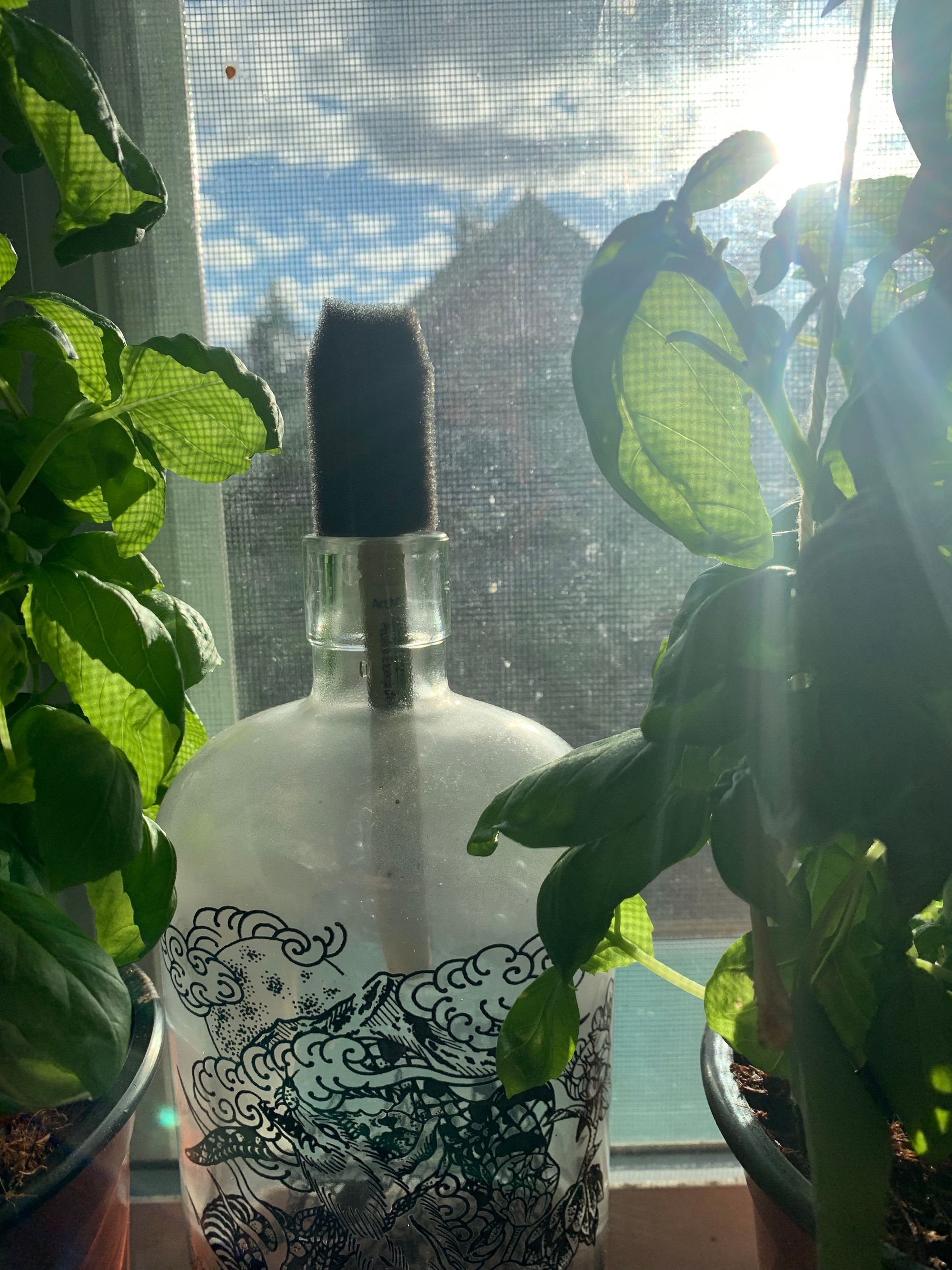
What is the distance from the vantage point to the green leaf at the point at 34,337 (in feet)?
1.47

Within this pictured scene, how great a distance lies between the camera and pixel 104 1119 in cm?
47

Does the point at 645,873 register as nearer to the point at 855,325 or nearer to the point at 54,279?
the point at 855,325

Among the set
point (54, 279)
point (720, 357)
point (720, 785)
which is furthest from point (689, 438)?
point (54, 279)

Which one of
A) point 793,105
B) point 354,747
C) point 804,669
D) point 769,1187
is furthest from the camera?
point 793,105

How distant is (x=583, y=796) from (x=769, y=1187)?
204 mm

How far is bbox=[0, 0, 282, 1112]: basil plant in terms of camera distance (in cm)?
39

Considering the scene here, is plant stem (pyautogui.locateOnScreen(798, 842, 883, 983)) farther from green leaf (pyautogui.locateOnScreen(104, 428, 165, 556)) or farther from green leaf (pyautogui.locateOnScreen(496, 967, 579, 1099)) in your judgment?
green leaf (pyautogui.locateOnScreen(104, 428, 165, 556))

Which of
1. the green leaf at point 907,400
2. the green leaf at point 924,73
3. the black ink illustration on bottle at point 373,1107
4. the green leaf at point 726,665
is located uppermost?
the green leaf at point 924,73

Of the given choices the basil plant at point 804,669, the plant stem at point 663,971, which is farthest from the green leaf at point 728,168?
the plant stem at point 663,971

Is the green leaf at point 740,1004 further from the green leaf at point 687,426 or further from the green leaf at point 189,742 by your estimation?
the green leaf at point 189,742

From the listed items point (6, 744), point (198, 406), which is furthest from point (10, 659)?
point (198, 406)

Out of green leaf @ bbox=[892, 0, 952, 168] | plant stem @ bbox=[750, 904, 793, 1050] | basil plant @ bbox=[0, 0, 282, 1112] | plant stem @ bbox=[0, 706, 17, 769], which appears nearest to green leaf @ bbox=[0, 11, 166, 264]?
basil plant @ bbox=[0, 0, 282, 1112]

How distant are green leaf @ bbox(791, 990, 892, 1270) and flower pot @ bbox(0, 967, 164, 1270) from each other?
33cm

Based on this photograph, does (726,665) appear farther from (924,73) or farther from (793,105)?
(793,105)
